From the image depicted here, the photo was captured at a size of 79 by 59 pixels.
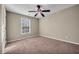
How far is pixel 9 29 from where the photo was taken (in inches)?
107

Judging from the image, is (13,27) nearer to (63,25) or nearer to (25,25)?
(25,25)

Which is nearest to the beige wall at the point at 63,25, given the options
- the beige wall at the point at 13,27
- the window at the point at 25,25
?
the window at the point at 25,25

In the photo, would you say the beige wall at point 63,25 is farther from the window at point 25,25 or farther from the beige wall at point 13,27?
the beige wall at point 13,27

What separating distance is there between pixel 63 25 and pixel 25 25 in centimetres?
214

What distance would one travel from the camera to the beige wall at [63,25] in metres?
3.90

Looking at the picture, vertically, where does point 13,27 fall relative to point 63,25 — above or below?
below

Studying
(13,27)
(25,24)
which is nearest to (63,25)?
(25,24)

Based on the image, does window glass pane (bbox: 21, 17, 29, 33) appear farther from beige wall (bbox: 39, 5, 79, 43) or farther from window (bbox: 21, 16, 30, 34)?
beige wall (bbox: 39, 5, 79, 43)

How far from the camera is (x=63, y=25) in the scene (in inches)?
167

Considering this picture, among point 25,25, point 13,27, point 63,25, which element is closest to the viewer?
point 13,27

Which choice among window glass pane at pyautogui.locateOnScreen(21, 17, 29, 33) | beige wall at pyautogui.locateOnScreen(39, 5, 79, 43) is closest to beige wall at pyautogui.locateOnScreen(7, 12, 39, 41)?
window glass pane at pyautogui.locateOnScreen(21, 17, 29, 33)

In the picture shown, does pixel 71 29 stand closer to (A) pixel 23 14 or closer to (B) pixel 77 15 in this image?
(B) pixel 77 15

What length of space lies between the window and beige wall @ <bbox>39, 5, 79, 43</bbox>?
79cm

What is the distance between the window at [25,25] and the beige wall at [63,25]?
79 centimetres
